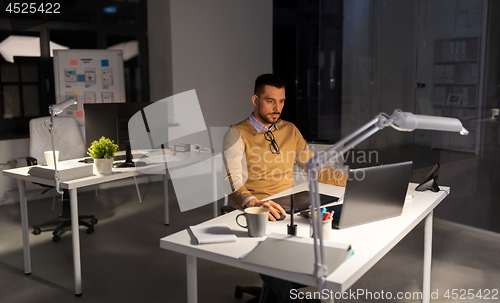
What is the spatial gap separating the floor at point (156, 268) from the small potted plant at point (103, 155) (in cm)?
72

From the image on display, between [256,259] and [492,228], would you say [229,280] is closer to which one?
[256,259]

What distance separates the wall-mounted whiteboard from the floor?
1.65 meters

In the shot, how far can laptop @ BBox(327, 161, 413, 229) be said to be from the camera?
1710 mm

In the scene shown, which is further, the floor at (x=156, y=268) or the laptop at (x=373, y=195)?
the floor at (x=156, y=268)

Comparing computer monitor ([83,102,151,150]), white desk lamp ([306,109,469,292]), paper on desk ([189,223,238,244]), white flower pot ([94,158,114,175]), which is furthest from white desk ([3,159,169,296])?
white desk lamp ([306,109,469,292])

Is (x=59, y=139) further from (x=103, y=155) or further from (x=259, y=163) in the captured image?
(x=259, y=163)

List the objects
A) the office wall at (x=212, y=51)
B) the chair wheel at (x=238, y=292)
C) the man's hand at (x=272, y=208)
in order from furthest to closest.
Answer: the office wall at (x=212, y=51), the chair wheel at (x=238, y=292), the man's hand at (x=272, y=208)

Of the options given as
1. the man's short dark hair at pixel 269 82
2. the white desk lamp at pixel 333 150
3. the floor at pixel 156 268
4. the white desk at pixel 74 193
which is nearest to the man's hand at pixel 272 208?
the white desk lamp at pixel 333 150

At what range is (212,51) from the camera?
598 centimetres

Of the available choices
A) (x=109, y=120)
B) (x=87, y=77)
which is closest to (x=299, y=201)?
(x=109, y=120)

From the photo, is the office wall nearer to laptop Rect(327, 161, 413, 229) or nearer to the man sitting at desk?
the man sitting at desk

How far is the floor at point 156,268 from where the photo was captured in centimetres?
270

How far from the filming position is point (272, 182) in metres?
2.53

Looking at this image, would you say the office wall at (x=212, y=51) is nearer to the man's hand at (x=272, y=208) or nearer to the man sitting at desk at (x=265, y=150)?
the man sitting at desk at (x=265, y=150)
